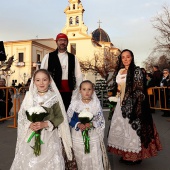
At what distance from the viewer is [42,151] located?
262cm

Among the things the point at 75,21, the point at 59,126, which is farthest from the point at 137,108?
the point at 75,21

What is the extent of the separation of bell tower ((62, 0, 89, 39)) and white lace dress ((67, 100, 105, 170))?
45.2 metres

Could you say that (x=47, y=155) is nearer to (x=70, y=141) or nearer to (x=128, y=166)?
(x=70, y=141)

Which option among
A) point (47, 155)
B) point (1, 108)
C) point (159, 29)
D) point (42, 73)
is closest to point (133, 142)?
point (47, 155)

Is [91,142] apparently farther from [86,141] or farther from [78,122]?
[78,122]

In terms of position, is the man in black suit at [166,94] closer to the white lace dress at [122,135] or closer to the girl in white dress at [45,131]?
the white lace dress at [122,135]

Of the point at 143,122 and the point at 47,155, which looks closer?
the point at 47,155

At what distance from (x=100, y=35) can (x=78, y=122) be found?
54123 mm

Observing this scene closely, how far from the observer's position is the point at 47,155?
2.62m

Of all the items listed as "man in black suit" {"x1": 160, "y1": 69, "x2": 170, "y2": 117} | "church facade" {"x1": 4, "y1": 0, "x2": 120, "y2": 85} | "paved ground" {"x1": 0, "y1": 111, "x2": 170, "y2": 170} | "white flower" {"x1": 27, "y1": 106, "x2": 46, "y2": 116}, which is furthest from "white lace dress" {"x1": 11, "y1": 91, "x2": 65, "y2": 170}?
"church facade" {"x1": 4, "y1": 0, "x2": 120, "y2": 85}

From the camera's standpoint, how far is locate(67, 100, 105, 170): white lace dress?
291cm

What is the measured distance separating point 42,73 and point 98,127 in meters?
0.96

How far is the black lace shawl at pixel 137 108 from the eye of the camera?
142 inches

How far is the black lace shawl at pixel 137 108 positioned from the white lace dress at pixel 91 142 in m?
0.72
